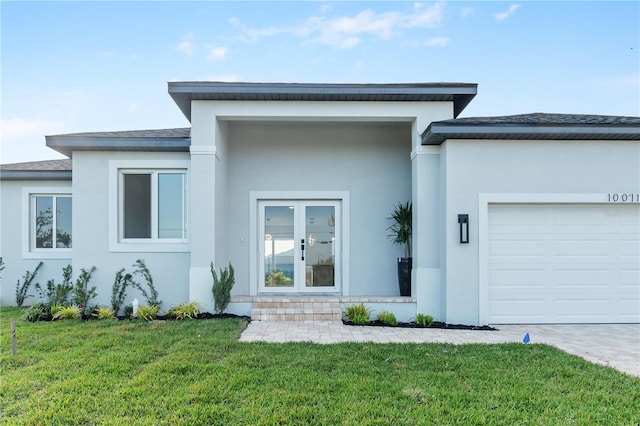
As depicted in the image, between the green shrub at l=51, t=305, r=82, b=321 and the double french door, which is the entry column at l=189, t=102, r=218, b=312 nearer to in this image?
the double french door

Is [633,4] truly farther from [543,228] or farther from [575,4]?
[543,228]

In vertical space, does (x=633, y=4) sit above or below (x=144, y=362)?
above

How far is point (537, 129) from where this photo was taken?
7.20 meters

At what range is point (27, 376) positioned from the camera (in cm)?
428

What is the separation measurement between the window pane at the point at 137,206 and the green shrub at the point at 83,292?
1.02 metres

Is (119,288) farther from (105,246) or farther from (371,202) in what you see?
(371,202)

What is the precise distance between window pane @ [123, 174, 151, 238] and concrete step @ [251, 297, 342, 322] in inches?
110

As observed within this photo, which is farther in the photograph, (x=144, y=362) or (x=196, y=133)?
(x=196, y=133)

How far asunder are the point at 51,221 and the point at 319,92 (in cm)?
705

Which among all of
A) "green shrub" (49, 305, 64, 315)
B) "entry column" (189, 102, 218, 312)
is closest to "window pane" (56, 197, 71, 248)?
"green shrub" (49, 305, 64, 315)

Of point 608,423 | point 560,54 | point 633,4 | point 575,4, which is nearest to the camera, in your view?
point 608,423

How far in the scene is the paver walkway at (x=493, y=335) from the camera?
18.7 ft

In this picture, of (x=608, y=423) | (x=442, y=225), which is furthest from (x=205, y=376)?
(x=442, y=225)

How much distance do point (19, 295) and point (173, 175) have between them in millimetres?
4696
